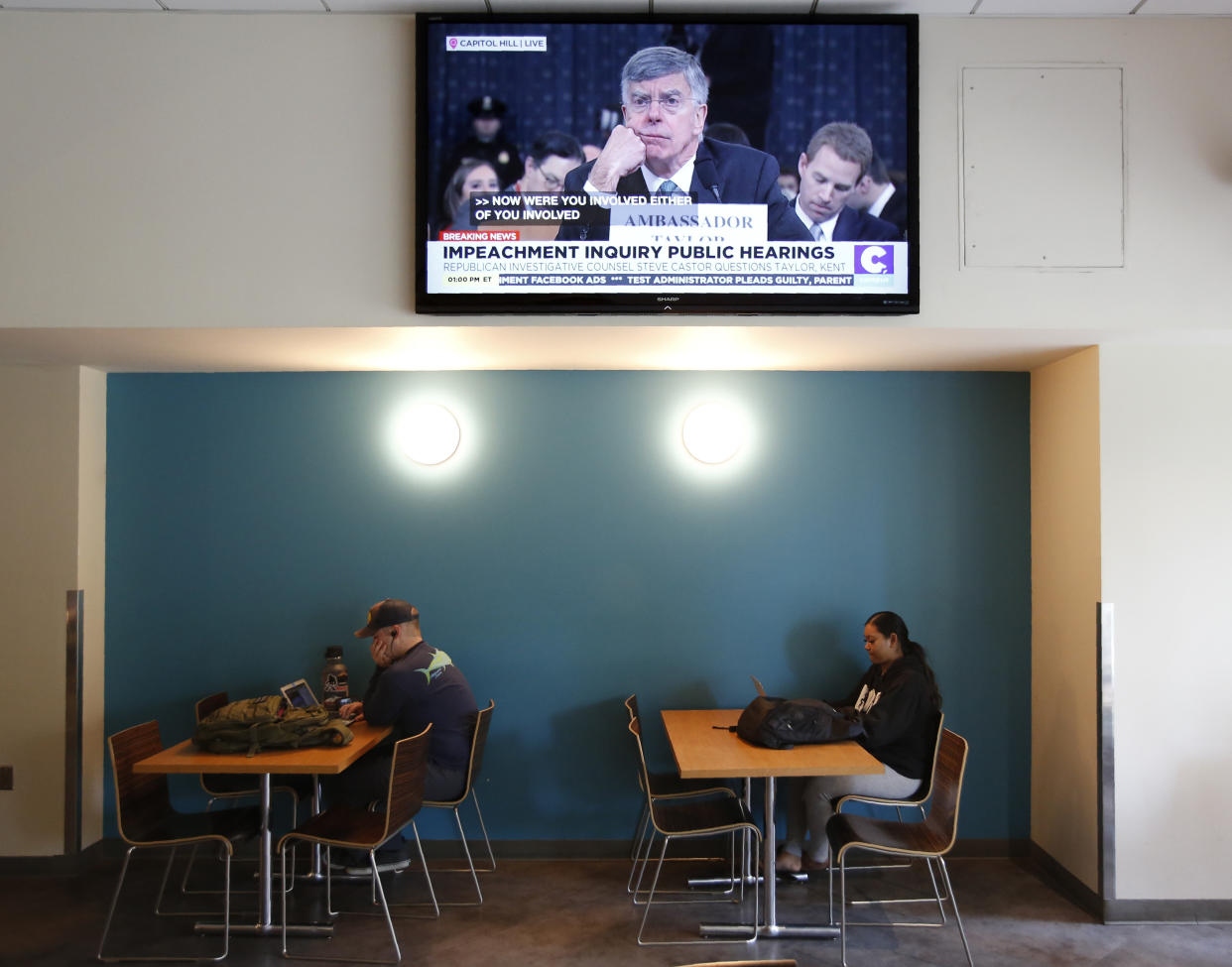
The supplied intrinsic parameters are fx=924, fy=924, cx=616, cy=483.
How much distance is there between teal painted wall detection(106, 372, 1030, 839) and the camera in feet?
14.7

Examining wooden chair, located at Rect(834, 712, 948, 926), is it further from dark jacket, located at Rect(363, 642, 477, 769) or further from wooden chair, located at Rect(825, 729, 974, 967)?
dark jacket, located at Rect(363, 642, 477, 769)

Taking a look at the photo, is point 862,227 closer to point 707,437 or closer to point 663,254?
point 663,254

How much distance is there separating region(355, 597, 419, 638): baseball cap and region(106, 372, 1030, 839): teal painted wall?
1.22 ft

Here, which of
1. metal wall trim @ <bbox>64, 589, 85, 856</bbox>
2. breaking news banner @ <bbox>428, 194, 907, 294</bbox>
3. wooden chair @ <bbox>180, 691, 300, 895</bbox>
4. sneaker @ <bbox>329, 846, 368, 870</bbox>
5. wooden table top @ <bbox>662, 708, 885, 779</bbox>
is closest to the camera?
wooden table top @ <bbox>662, 708, 885, 779</bbox>

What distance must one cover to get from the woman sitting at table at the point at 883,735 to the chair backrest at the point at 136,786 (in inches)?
102

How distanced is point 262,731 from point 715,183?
107 inches

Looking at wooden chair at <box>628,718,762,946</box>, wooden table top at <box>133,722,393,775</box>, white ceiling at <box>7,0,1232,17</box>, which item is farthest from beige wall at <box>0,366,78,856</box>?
wooden chair at <box>628,718,762,946</box>

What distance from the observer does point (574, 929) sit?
3.65 meters

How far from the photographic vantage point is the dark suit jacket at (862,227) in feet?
11.5

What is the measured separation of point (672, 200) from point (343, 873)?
3217 mm

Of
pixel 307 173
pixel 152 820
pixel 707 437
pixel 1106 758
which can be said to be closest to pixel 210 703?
pixel 152 820

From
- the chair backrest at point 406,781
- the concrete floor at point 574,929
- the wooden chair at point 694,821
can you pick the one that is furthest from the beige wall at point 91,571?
the wooden chair at point 694,821

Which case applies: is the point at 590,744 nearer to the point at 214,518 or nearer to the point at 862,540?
the point at 862,540

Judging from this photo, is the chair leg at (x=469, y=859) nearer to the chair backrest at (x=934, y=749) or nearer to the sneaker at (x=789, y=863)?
the sneaker at (x=789, y=863)
